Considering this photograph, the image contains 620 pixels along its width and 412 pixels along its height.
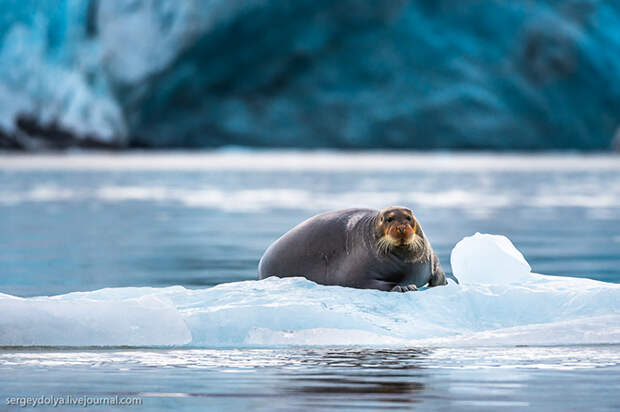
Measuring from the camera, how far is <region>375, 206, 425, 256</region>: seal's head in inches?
236

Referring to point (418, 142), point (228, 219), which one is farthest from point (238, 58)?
point (228, 219)

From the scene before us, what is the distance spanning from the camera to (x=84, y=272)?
27.5 feet

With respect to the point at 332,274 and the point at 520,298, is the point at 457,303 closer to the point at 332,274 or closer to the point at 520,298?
the point at 520,298

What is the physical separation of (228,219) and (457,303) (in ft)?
29.0

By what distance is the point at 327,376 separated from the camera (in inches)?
167

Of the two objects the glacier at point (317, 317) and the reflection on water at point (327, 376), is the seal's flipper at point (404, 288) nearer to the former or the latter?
the glacier at point (317, 317)

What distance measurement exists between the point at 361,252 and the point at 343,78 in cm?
4980

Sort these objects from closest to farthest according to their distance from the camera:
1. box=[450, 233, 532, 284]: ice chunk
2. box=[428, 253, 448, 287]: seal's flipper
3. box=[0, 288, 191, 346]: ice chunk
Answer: box=[0, 288, 191, 346]: ice chunk < box=[428, 253, 448, 287]: seal's flipper < box=[450, 233, 532, 284]: ice chunk

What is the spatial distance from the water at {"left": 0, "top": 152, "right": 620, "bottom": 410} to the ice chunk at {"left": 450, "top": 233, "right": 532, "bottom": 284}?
1597mm

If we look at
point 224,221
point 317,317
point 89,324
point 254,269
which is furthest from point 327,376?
point 224,221

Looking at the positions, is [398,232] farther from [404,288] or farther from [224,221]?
[224,221]

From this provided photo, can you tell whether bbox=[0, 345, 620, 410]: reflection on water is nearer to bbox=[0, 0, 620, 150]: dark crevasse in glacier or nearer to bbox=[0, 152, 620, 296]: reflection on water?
bbox=[0, 152, 620, 296]: reflection on water

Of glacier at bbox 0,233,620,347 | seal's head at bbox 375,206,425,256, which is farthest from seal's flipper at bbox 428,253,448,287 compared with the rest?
glacier at bbox 0,233,620,347

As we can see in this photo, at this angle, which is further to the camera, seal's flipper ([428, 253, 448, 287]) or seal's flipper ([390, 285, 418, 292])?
seal's flipper ([428, 253, 448, 287])
